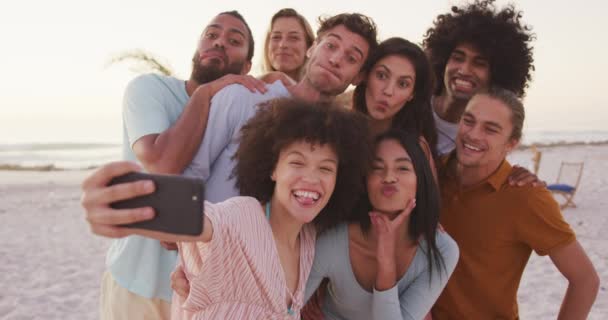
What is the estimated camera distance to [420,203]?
2.87 metres

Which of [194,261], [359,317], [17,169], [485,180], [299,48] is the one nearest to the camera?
[194,261]

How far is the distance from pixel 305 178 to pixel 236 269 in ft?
1.76

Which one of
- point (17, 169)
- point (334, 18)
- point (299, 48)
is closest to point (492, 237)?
point (334, 18)

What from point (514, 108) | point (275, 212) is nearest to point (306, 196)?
point (275, 212)

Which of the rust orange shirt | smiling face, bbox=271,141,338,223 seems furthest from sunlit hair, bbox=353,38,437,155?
smiling face, bbox=271,141,338,223

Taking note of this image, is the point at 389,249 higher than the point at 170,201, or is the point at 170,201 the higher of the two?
the point at 170,201

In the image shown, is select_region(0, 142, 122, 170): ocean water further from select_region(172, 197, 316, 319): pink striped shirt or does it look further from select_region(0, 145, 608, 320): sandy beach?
select_region(172, 197, 316, 319): pink striped shirt

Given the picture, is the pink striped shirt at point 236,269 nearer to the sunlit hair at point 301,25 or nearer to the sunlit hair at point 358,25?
the sunlit hair at point 358,25

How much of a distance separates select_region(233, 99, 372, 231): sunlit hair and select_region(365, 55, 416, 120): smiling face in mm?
884

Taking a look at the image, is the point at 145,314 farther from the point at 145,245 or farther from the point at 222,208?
the point at 222,208

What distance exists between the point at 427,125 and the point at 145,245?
7.30 ft

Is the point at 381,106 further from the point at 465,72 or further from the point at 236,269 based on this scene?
the point at 236,269

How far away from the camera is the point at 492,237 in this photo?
3172 mm

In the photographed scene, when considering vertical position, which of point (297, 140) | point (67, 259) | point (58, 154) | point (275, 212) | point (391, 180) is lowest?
point (58, 154)
